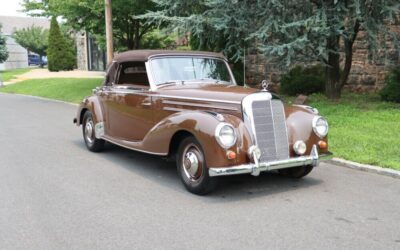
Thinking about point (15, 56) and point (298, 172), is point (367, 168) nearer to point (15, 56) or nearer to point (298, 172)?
point (298, 172)

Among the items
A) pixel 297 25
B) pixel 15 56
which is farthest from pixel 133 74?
pixel 15 56

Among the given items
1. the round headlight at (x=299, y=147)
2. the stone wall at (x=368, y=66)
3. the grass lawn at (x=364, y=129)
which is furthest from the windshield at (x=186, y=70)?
the stone wall at (x=368, y=66)

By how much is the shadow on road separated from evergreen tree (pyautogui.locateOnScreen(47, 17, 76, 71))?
32.6 metres

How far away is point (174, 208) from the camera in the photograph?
5781mm

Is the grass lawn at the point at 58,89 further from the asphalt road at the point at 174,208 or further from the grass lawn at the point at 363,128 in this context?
the asphalt road at the point at 174,208

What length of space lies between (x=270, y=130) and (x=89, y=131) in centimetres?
421

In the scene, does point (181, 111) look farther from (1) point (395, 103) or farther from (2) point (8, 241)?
(1) point (395, 103)

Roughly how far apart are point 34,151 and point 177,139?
3734 mm

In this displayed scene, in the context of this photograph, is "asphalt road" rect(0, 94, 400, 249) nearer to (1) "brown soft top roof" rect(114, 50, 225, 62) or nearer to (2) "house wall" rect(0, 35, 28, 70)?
(1) "brown soft top roof" rect(114, 50, 225, 62)

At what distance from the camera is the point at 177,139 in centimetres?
686

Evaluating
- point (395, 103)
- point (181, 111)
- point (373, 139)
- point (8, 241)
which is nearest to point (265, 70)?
point (395, 103)

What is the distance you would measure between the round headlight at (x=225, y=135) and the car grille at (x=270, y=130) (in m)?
0.39

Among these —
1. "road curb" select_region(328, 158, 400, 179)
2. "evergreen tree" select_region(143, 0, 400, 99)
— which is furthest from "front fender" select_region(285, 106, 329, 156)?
"evergreen tree" select_region(143, 0, 400, 99)

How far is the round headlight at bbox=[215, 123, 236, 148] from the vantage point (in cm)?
595
